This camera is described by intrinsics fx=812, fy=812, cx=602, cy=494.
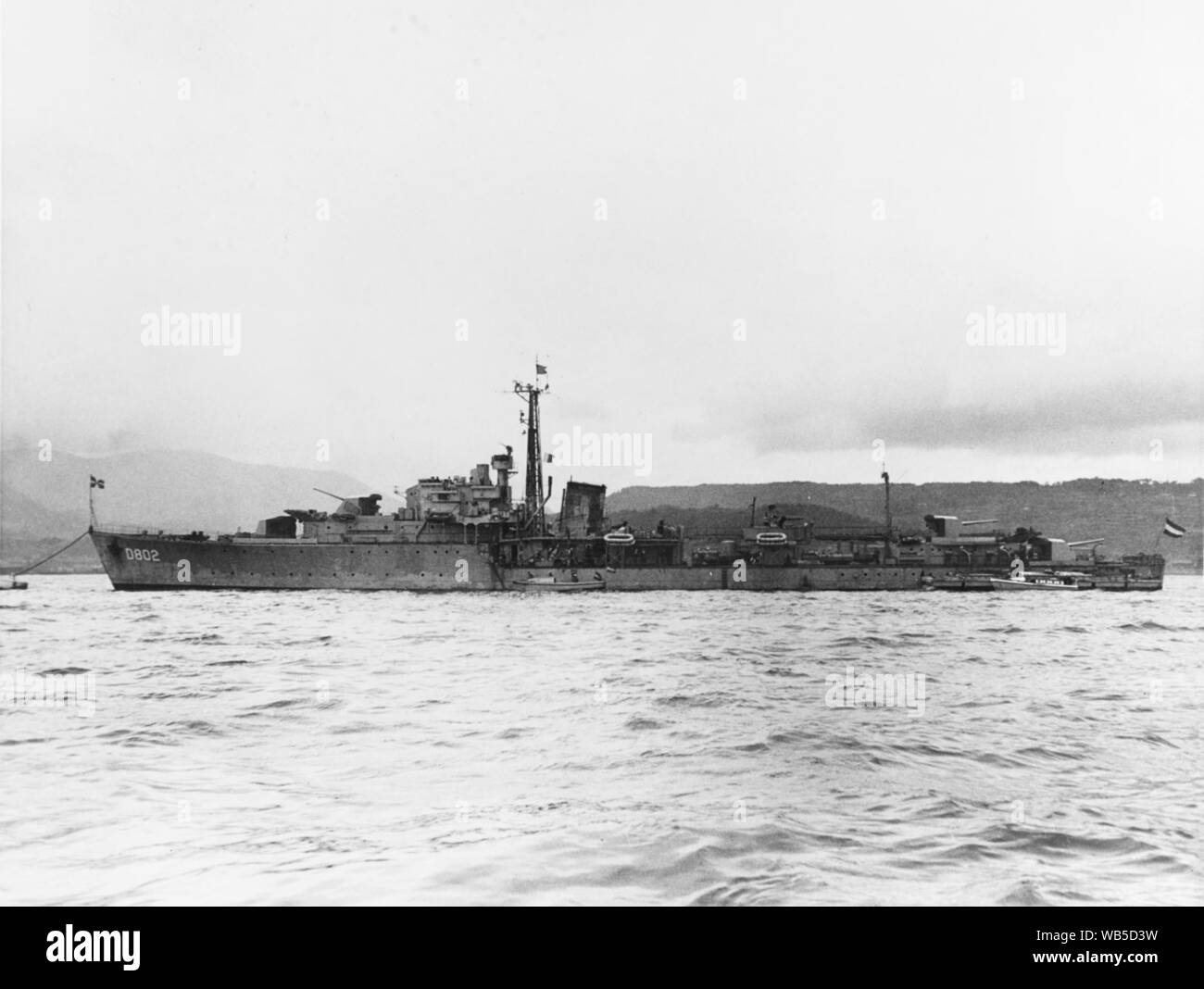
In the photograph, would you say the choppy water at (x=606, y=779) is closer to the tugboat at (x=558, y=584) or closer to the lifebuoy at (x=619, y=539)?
the tugboat at (x=558, y=584)

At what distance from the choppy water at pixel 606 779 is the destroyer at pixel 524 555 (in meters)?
29.3

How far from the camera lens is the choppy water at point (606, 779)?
16.6 feet

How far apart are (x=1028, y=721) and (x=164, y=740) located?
1096cm

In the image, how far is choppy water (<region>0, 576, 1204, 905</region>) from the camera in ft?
16.6

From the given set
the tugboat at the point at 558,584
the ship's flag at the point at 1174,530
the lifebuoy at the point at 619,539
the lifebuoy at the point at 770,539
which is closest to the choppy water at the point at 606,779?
the ship's flag at the point at 1174,530

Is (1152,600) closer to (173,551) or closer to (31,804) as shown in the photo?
(31,804)

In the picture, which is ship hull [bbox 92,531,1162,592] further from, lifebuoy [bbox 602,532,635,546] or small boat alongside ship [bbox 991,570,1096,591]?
lifebuoy [bbox 602,532,635,546]

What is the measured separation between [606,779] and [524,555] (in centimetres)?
4422

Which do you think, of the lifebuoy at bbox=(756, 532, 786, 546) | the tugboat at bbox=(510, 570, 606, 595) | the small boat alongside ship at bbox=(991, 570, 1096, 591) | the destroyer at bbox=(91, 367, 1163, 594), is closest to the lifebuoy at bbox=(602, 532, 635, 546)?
the destroyer at bbox=(91, 367, 1163, 594)

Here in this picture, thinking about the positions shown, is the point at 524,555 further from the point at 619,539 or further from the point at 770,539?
the point at 770,539

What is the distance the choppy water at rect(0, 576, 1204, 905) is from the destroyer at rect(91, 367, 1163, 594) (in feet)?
96.0

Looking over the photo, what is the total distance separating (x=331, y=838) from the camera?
5.93 metres
